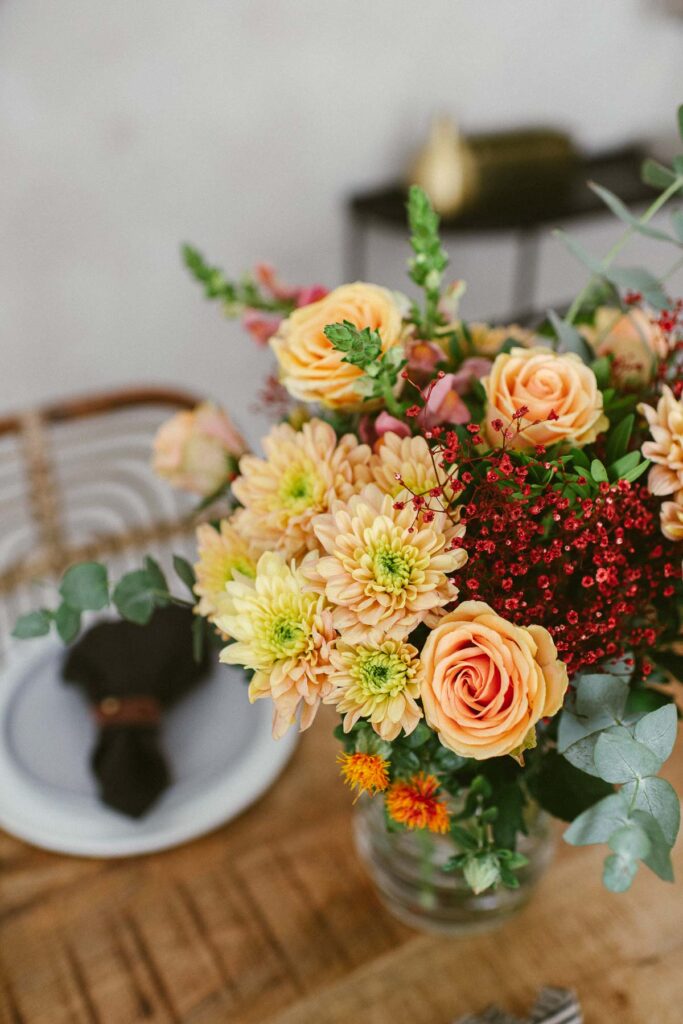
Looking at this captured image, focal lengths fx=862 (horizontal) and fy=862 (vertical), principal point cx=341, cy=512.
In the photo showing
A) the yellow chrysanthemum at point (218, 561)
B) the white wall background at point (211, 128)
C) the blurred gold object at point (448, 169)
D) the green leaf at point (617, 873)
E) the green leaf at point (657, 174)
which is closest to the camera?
the green leaf at point (617, 873)

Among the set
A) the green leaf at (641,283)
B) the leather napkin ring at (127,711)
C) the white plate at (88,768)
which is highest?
the green leaf at (641,283)

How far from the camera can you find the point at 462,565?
1.49 feet

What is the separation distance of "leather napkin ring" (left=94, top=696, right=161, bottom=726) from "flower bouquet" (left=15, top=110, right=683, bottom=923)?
9.0 inches

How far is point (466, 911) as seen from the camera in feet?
2.19

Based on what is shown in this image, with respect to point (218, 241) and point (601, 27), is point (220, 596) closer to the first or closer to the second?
point (218, 241)

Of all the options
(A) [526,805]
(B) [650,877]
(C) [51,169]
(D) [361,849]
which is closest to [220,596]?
(A) [526,805]

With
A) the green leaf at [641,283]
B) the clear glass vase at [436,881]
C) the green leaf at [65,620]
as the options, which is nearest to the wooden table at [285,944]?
the clear glass vase at [436,881]

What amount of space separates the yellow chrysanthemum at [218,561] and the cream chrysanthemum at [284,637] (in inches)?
2.4

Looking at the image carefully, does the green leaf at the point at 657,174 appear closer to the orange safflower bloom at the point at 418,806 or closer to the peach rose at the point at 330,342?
the peach rose at the point at 330,342

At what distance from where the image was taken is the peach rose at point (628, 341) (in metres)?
0.58

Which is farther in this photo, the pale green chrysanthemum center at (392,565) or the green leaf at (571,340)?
the green leaf at (571,340)

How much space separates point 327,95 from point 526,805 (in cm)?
177

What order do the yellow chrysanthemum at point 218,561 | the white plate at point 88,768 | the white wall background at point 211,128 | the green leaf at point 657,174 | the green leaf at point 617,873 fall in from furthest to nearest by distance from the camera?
the white wall background at point 211,128
the white plate at point 88,768
the green leaf at point 657,174
the yellow chrysanthemum at point 218,561
the green leaf at point 617,873

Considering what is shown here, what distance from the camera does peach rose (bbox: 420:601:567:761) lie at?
0.42 metres
